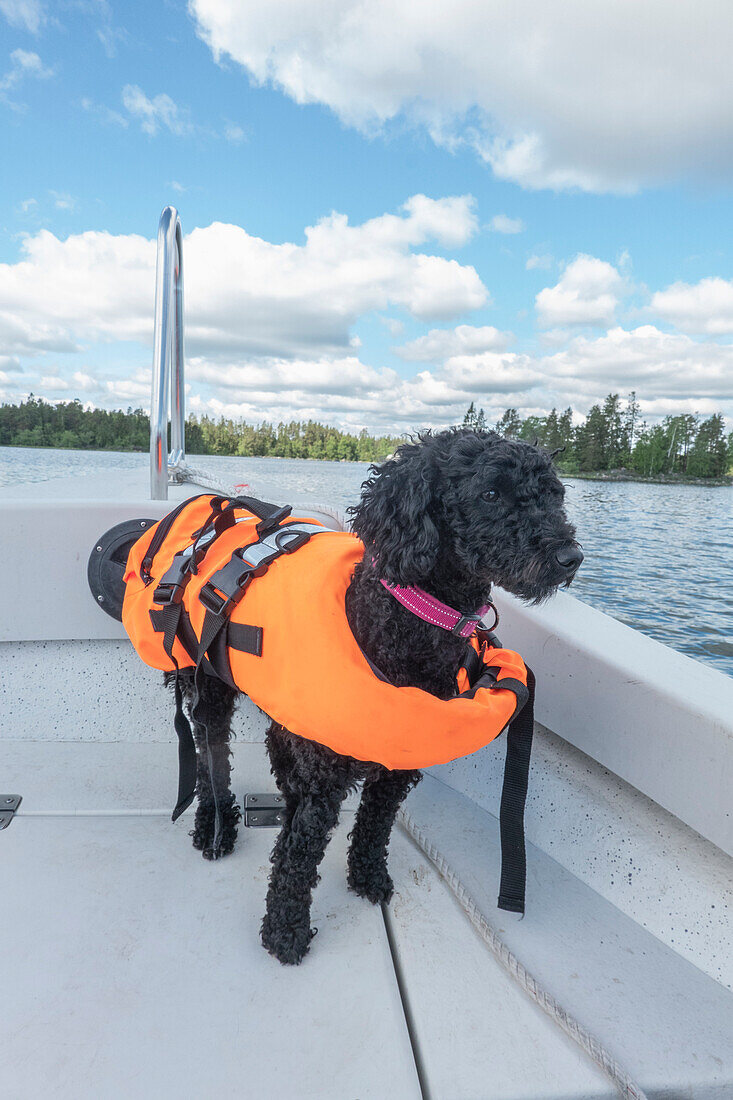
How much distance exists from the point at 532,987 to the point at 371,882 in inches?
17.6

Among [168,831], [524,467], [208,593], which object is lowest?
[168,831]

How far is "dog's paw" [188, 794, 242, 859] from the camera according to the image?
1.72 metres

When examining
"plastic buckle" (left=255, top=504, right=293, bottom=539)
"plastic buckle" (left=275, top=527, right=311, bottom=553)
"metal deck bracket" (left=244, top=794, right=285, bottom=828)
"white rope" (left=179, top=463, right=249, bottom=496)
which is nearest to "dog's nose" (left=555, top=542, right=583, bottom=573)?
"plastic buckle" (left=275, top=527, right=311, bottom=553)

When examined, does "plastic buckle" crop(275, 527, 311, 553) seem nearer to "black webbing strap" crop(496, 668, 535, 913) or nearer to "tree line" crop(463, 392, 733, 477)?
"black webbing strap" crop(496, 668, 535, 913)

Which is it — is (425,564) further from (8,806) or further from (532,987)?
(8,806)

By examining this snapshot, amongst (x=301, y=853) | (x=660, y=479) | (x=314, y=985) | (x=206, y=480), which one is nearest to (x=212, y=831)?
(x=301, y=853)

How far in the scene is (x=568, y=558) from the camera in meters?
1.31

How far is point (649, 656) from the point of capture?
1698 millimetres

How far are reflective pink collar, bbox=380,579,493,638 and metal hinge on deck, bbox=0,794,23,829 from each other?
4.40ft

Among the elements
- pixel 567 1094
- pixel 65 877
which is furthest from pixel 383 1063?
pixel 65 877

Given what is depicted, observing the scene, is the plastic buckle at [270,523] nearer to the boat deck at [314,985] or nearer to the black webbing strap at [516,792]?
the black webbing strap at [516,792]

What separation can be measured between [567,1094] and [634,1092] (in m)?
0.12

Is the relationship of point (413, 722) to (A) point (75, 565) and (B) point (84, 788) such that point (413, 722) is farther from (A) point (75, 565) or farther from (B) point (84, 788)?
(A) point (75, 565)

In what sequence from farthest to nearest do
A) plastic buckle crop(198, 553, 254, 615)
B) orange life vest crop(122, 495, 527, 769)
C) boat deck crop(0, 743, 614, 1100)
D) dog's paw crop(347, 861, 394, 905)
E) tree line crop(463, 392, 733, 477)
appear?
1. tree line crop(463, 392, 733, 477)
2. dog's paw crop(347, 861, 394, 905)
3. plastic buckle crop(198, 553, 254, 615)
4. orange life vest crop(122, 495, 527, 769)
5. boat deck crop(0, 743, 614, 1100)
